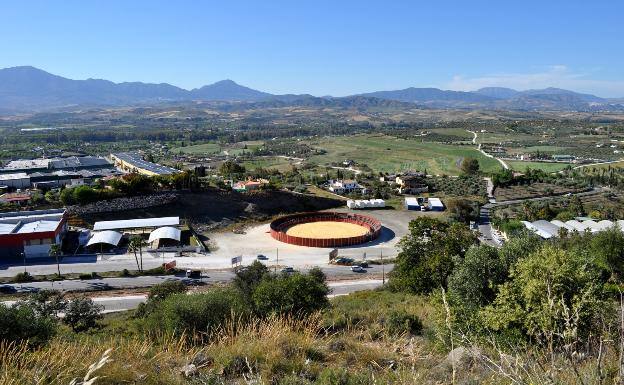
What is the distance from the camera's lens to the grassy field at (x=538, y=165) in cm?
7807

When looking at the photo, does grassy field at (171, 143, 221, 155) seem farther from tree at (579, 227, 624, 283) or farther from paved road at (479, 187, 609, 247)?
tree at (579, 227, 624, 283)

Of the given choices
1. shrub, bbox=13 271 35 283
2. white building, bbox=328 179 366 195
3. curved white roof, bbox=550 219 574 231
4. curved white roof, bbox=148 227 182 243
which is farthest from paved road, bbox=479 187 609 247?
shrub, bbox=13 271 35 283

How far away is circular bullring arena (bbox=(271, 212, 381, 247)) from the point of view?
121 ft

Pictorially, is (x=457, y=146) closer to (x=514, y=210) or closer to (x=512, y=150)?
(x=512, y=150)

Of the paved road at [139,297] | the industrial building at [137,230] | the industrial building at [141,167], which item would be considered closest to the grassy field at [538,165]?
the industrial building at [141,167]

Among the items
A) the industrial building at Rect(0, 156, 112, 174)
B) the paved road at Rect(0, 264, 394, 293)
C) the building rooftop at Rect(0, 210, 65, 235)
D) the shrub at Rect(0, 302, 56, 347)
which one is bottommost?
the paved road at Rect(0, 264, 394, 293)

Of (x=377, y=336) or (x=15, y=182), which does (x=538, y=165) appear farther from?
(x=377, y=336)

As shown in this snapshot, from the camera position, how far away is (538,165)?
8206 centimetres

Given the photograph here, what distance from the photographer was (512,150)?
104875 millimetres

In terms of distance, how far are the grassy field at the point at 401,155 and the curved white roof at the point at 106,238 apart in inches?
2127

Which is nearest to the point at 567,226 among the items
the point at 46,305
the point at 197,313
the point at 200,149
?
the point at 197,313

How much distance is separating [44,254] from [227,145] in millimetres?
96267

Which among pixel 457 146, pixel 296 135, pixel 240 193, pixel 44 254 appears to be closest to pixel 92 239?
pixel 44 254

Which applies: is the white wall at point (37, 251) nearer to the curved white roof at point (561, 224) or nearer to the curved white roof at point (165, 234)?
the curved white roof at point (165, 234)
